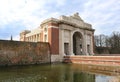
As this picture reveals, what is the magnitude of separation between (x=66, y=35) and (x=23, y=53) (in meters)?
10.1

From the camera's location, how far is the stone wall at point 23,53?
20.4 m

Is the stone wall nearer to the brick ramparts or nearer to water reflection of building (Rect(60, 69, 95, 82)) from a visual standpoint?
the brick ramparts

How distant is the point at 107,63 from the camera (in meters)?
20.2

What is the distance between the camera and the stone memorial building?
26922 millimetres

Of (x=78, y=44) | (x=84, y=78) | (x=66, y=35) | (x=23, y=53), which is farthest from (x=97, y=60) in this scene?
(x=78, y=44)

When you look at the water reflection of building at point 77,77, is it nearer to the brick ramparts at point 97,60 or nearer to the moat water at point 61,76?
the moat water at point 61,76

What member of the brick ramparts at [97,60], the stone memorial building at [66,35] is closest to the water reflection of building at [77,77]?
the brick ramparts at [97,60]

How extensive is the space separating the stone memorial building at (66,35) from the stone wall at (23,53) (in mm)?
1877

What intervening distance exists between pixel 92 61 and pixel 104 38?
34728mm

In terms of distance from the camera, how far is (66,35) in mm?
29156

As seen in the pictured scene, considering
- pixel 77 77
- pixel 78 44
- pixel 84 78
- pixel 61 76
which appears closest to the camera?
pixel 84 78

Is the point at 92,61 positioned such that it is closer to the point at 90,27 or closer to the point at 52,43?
the point at 52,43

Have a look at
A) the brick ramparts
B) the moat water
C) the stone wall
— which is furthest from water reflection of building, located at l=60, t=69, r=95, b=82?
the stone wall

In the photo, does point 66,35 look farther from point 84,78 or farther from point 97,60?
point 84,78
